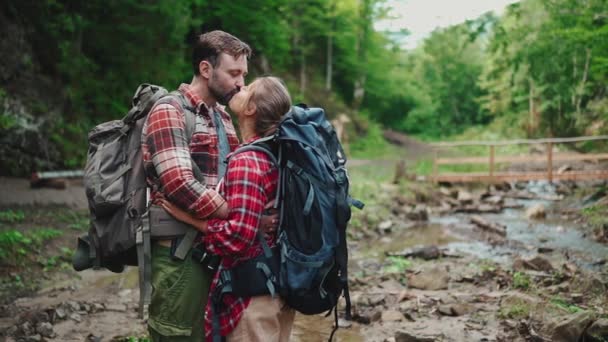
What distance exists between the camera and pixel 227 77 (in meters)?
2.51

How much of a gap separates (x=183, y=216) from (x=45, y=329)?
332 centimetres

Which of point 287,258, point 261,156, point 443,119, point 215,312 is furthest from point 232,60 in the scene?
point 443,119

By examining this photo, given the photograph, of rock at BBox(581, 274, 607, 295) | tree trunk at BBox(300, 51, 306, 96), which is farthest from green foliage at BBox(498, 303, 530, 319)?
tree trunk at BBox(300, 51, 306, 96)

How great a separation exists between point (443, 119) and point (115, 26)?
3530cm

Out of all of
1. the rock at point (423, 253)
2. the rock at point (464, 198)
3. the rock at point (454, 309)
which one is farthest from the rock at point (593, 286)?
the rock at point (464, 198)

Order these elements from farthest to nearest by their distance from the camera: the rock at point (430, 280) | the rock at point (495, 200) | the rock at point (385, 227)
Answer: the rock at point (495, 200) → the rock at point (385, 227) → the rock at point (430, 280)

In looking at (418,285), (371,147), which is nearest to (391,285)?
(418,285)

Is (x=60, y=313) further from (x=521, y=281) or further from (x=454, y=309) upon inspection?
(x=521, y=281)

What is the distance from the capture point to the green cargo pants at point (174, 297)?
2340mm

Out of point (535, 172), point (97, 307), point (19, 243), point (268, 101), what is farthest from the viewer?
point (535, 172)

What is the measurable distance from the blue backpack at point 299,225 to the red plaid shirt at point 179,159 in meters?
0.27

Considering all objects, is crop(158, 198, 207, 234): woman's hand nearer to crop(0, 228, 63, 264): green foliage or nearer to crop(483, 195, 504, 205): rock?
crop(0, 228, 63, 264): green foliage

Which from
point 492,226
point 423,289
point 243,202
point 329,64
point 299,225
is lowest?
point 492,226

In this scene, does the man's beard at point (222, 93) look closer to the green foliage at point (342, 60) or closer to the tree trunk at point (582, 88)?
the green foliage at point (342, 60)
